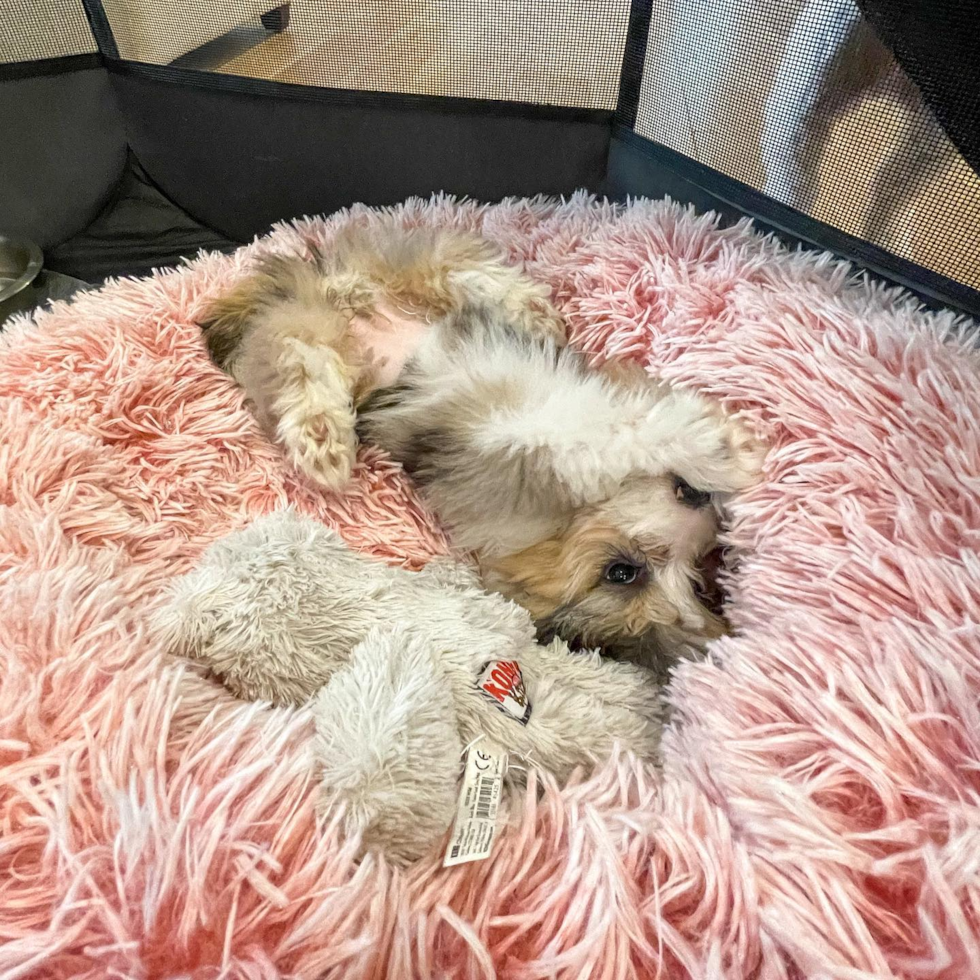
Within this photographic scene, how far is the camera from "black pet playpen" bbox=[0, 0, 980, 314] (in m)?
1.18

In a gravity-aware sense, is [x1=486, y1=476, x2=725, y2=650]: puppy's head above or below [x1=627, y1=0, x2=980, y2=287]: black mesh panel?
below

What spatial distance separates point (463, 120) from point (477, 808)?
156 centimetres

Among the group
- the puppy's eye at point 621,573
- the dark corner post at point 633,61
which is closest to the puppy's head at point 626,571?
the puppy's eye at point 621,573

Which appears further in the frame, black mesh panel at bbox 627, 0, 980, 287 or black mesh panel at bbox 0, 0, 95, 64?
black mesh panel at bbox 0, 0, 95, 64

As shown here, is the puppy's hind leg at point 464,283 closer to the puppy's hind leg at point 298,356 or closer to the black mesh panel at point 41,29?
the puppy's hind leg at point 298,356

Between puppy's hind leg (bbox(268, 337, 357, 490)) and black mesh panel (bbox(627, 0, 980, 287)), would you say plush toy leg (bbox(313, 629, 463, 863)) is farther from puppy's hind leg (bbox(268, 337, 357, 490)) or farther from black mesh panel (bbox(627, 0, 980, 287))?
black mesh panel (bbox(627, 0, 980, 287))

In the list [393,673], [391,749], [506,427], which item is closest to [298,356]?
[506,427]

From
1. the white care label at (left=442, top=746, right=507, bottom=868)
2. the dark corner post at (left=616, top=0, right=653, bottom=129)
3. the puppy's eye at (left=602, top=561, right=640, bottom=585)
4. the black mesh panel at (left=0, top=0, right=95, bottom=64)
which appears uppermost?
the dark corner post at (left=616, top=0, right=653, bottom=129)

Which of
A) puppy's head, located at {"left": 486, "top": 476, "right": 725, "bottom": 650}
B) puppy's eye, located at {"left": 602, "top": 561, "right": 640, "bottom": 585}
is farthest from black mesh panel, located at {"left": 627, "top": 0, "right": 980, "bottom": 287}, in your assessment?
puppy's eye, located at {"left": 602, "top": 561, "right": 640, "bottom": 585}

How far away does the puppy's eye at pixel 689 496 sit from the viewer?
46.2 inches

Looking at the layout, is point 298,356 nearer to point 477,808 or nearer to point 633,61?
point 477,808

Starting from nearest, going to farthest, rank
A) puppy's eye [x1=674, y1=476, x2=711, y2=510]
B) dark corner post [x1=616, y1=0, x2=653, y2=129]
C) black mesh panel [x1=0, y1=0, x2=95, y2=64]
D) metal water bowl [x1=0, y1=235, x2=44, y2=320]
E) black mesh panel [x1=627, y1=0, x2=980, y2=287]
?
black mesh panel [x1=627, y1=0, x2=980, y2=287] < puppy's eye [x1=674, y1=476, x2=711, y2=510] < dark corner post [x1=616, y1=0, x2=653, y2=129] < black mesh panel [x1=0, y1=0, x2=95, y2=64] < metal water bowl [x1=0, y1=235, x2=44, y2=320]

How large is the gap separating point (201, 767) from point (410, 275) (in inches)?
41.1

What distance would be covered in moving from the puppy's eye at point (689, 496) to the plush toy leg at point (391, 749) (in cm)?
51
